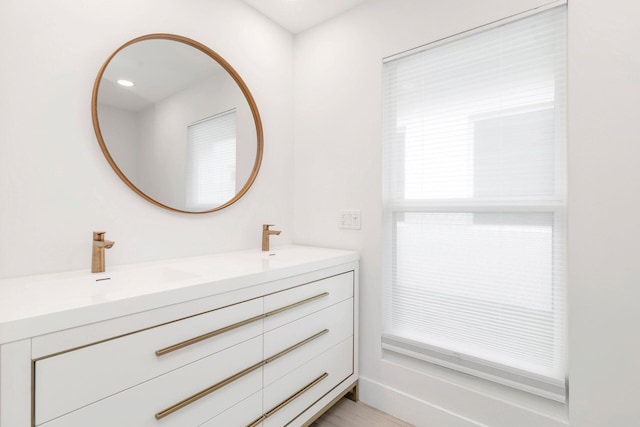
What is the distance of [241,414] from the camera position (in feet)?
3.98

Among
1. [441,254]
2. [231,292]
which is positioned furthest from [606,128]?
[231,292]

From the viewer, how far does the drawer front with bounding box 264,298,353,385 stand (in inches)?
52.9

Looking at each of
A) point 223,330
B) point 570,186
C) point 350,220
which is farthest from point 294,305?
point 570,186

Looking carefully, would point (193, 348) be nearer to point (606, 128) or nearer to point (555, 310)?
point (555, 310)

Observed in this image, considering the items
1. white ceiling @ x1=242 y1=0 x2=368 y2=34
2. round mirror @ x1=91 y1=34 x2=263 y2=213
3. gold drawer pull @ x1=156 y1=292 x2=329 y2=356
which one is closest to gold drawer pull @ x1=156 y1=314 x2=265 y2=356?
gold drawer pull @ x1=156 y1=292 x2=329 y2=356

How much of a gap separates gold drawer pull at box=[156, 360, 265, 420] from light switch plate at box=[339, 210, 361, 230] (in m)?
0.95

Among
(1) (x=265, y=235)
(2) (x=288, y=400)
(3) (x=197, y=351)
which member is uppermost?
(1) (x=265, y=235)

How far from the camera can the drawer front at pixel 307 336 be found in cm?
134

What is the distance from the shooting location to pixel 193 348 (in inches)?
41.8

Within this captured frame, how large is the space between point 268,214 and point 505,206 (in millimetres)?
1368

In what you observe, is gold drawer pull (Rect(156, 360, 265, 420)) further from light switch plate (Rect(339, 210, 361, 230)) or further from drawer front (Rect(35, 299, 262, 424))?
light switch plate (Rect(339, 210, 361, 230))

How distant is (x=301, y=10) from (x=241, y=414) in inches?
87.9

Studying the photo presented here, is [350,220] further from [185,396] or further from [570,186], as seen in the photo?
[185,396]

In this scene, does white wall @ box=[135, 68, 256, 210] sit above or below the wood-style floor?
above
